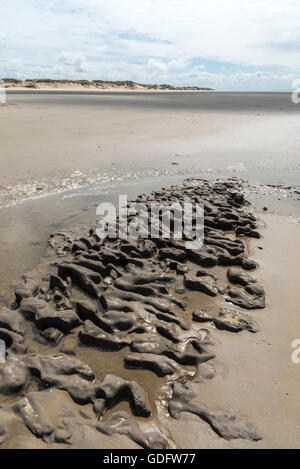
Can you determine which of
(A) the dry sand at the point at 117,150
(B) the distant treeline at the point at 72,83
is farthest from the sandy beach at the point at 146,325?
(B) the distant treeline at the point at 72,83

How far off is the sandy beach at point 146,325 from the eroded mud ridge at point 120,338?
0.04 feet

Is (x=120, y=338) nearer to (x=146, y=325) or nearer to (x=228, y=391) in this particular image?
(x=146, y=325)

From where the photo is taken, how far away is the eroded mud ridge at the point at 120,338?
2793 mm

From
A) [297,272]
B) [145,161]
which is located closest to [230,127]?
[145,161]

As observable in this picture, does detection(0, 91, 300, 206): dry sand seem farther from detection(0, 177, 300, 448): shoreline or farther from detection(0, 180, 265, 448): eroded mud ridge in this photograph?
detection(0, 177, 300, 448): shoreline

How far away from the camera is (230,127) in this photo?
20453 mm

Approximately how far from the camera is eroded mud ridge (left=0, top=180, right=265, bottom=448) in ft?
9.16

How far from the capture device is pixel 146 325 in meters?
4.14

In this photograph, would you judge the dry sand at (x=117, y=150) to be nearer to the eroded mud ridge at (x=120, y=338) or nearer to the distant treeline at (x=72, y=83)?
the eroded mud ridge at (x=120, y=338)

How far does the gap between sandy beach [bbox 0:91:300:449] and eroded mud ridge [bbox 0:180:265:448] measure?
1 cm

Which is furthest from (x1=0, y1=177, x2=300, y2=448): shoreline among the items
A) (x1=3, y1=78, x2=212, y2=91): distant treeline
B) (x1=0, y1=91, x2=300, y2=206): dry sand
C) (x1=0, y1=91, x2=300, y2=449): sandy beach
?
(x1=3, y1=78, x2=212, y2=91): distant treeline

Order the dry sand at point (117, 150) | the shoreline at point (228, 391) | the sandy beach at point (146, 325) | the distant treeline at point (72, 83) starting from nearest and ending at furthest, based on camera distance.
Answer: the shoreline at point (228, 391), the sandy beach at point (146, 325), the dry sand at point (117, 150), the distant treeline at point (72, 83)
